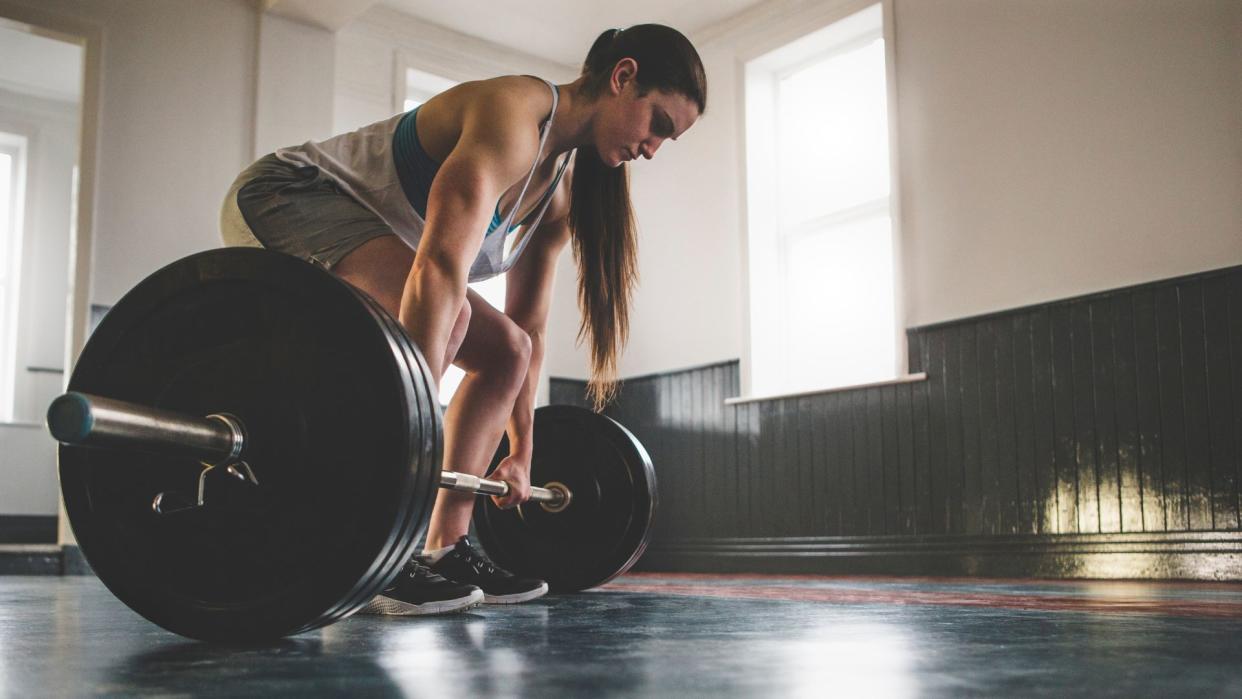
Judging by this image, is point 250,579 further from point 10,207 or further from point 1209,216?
point 10,207

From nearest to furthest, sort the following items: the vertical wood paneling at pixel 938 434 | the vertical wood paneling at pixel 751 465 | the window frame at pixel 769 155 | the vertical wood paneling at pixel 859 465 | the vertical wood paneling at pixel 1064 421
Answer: the vertical wood paneling at pixel 1064 421, the vertical wood paneling at pixel 938 434, the vertical wood paneling at pixel 859 465, the window frame at pixel 769 155, the vertical wood paneling at pixel 751 465

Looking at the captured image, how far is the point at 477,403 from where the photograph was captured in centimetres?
181

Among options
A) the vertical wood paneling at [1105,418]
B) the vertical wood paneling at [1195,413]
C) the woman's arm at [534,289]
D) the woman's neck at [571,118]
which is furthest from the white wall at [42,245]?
the vertical wood paneling at [1195,413]

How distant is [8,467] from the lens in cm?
568

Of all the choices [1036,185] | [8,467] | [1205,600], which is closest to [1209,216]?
[1036,185]

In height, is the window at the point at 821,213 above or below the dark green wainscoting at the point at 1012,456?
above

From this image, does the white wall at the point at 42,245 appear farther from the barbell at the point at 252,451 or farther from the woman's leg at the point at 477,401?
the barbell at the point at 252,451

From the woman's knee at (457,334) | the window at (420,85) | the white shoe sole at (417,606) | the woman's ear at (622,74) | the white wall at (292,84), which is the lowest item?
the white shoe sole at (417,606)

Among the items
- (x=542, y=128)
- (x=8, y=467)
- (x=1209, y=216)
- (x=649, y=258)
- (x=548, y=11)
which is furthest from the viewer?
(x=8, y=467)

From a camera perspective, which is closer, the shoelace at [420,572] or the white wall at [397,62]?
the shoelace at [420,572]

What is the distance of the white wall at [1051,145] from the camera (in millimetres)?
3201

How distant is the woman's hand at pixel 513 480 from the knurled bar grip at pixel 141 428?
2.63ft

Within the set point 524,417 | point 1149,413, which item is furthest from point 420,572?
point 1149,413

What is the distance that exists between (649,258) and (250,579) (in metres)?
4.27
